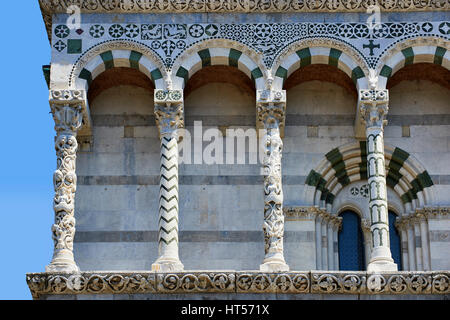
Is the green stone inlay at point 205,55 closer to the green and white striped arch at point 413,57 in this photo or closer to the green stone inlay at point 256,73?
the green stone inlay at point 256,73

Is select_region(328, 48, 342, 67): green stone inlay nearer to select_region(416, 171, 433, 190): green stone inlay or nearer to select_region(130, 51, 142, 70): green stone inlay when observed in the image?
select_region(416, 171, 433, 190): green stone inlay

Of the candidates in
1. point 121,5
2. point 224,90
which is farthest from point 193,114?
point 121,5

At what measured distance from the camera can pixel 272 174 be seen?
20.4 meters

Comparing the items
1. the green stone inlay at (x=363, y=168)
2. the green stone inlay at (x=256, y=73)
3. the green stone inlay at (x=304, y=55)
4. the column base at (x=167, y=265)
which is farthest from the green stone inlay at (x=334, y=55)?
the column base at (x=167, y=265)

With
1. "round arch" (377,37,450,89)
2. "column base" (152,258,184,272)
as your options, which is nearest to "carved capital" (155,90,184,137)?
"column base" (152,258,184,272)

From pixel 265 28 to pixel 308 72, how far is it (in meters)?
1.07

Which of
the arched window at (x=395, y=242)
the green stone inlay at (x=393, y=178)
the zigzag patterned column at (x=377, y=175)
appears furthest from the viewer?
the green stone inlay at (x=393, y=178)

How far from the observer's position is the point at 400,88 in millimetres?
22109

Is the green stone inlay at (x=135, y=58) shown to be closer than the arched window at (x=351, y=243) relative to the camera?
Yes

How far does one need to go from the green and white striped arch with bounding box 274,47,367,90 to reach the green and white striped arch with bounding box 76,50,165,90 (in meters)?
1.73

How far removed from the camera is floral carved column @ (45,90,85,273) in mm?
19906

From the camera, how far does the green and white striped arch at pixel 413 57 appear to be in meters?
21.1

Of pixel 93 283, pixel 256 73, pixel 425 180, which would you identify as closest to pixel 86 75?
pixel 256 73
